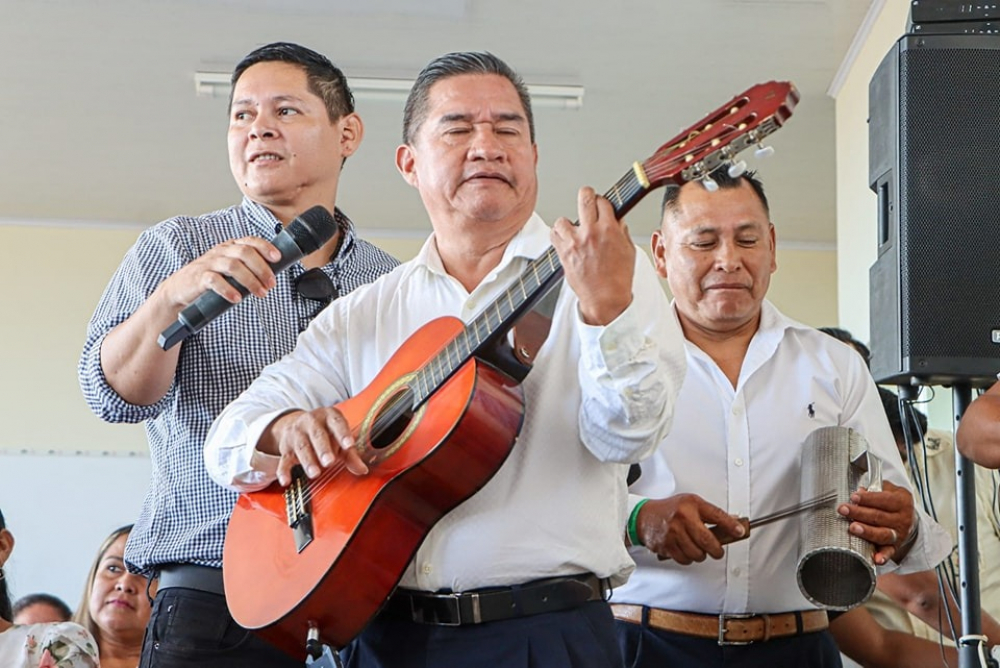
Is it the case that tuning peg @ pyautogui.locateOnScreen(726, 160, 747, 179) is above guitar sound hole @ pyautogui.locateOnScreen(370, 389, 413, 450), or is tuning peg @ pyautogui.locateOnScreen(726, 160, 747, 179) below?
above

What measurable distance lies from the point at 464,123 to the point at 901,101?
1.04m

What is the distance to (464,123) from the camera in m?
2.04

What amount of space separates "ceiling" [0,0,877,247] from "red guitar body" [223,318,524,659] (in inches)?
155

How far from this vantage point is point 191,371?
6.90 ft

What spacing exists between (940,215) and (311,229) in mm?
1333

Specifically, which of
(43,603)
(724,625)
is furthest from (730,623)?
(43,603)

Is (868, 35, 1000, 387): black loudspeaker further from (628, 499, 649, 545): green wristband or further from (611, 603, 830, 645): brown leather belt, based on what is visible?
(628, 499, 649, 545): green wristband

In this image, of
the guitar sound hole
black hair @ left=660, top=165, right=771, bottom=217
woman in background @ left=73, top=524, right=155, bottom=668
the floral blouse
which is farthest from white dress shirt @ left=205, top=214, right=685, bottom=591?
woman in background @ left=73, top=524, right=155, bottom=668

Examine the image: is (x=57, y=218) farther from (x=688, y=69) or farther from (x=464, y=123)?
(x=464, y=123)

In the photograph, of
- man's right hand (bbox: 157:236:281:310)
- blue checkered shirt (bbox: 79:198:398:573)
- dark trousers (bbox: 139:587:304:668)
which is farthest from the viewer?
blue checkered shirt (bbox: 79:198:398:573)

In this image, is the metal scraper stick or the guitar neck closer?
the guitar neck

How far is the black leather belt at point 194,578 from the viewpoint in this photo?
1.96 meters

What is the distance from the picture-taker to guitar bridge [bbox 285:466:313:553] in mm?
1797

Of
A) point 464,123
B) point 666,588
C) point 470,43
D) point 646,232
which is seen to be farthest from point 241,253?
point 646,232
